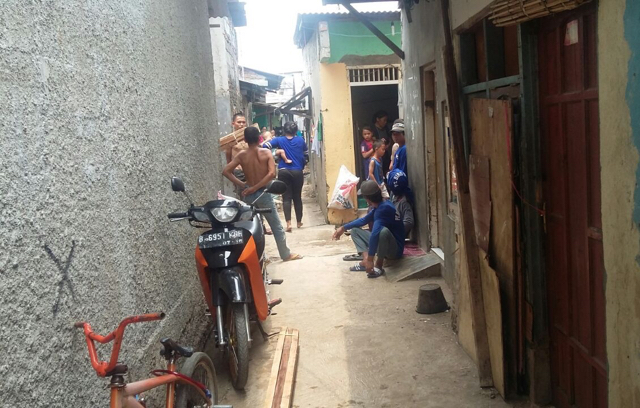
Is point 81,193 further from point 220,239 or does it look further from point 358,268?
point 358,268

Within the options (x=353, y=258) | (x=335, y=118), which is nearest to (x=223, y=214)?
(x=353, y=258)

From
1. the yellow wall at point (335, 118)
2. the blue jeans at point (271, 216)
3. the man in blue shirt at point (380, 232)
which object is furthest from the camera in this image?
the yellow wall at point (335, 118)

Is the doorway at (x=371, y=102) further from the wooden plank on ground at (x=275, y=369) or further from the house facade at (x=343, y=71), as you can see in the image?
the wooden plank on ground at (x=275, y=369)

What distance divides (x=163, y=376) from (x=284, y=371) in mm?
1720

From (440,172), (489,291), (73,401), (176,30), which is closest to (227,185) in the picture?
(440,172)

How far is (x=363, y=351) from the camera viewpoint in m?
4.96

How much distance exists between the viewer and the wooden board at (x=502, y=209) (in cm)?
366

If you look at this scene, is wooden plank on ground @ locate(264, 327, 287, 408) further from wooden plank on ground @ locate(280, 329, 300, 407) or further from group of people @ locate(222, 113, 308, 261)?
group of people @ locate(222, 113, 308, 261)

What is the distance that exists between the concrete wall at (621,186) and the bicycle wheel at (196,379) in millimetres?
1973

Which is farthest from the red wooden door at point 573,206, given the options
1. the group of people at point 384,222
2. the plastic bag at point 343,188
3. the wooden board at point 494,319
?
the plastic bag at point 343,188

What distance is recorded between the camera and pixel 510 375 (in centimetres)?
392

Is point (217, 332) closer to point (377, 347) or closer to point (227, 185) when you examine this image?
point (377, 347)

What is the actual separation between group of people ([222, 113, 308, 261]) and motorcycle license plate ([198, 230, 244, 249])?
3.40 ft

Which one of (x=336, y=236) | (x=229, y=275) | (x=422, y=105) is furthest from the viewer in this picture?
(x=422, y=105)
